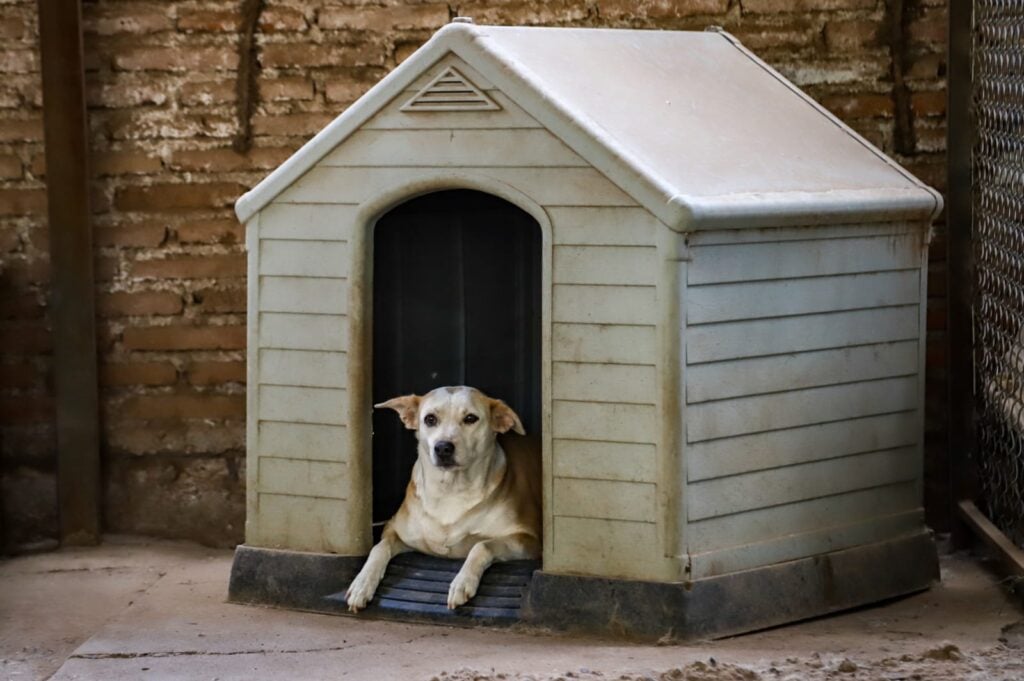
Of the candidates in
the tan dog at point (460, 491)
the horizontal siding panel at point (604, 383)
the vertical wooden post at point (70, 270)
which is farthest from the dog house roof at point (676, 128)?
the vertical wooden post at point (70, 270)

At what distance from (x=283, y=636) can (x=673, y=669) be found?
1.26m

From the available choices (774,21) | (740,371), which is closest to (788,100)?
(774,21)

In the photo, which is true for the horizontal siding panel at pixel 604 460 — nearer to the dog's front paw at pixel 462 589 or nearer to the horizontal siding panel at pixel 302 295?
the dog's front paw at pixel 462 589

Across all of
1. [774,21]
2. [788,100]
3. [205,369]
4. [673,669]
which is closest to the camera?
[673,669]

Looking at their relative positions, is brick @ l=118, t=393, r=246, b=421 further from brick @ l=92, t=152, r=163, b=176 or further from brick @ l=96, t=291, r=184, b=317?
brick @ l=92, t=152, r=163, b=176

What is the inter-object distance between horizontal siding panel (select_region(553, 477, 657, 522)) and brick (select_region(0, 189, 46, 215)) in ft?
8.90

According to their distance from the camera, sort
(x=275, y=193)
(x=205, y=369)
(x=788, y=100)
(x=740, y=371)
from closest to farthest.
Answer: (x=740, y=371), (x=275, y=193), (x=788, y=100), (x=205, y=369)

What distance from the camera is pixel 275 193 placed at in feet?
16.3

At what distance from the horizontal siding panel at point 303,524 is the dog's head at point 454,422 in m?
0.35

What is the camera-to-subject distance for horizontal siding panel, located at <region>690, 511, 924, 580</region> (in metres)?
4.57

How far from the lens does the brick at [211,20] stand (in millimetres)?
6094

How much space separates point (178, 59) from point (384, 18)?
83cm

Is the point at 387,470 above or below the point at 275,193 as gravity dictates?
below

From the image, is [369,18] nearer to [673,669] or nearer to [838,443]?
[838,443]
